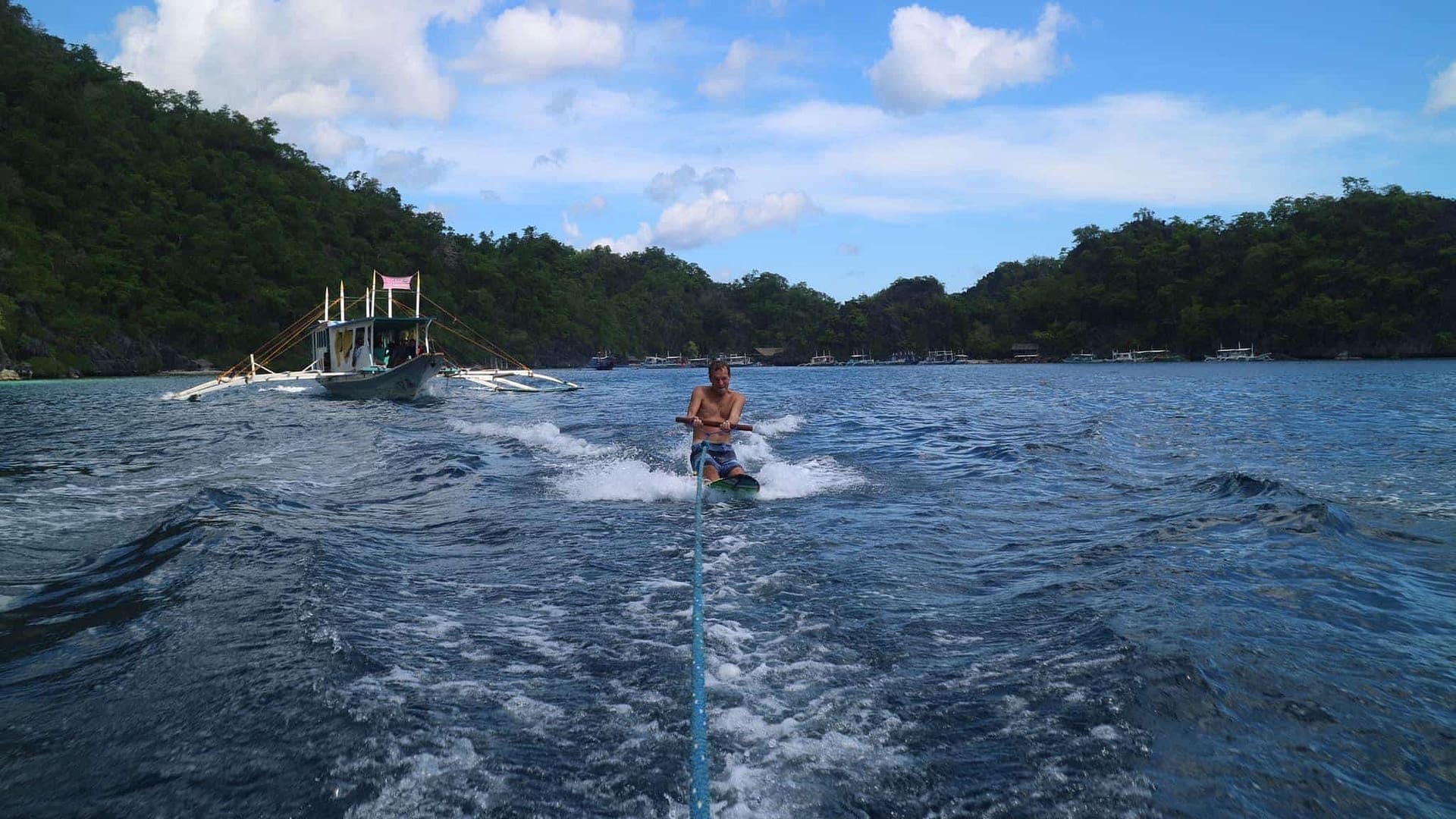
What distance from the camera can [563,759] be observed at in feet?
12.0

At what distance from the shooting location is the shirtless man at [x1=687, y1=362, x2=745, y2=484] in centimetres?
1116

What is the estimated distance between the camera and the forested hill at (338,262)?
70.8 m

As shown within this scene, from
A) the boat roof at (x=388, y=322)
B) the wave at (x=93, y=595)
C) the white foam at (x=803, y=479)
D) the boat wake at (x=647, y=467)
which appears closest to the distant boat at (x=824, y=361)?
the boat roof at (x=388, y=322)

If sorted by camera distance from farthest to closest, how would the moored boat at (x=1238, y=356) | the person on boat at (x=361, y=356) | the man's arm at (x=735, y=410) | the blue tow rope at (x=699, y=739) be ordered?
the moored boat at (x=1238, y=356)
the person on boat at (x=361, y=356)
the man's arm at (x=735, y=410)
the blue tow rope at (x=699, y=739)

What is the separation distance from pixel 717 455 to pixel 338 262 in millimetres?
98597

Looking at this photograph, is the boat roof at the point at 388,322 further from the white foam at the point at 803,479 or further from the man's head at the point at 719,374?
the man's head at the point at 719,374

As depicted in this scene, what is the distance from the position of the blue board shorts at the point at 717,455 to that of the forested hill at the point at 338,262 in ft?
208

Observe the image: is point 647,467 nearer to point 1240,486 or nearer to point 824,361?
point 1240,486

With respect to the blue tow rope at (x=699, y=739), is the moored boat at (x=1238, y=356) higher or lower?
higher

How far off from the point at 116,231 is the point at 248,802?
297 feet

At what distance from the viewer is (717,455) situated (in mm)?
11375

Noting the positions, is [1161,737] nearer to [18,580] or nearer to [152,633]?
[152,633]

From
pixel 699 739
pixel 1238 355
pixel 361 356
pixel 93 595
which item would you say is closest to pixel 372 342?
pixel 361 356

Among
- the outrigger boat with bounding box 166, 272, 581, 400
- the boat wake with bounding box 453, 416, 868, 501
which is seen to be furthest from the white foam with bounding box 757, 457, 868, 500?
the outrigger boat with bounding box 166, 272, 581, 400
